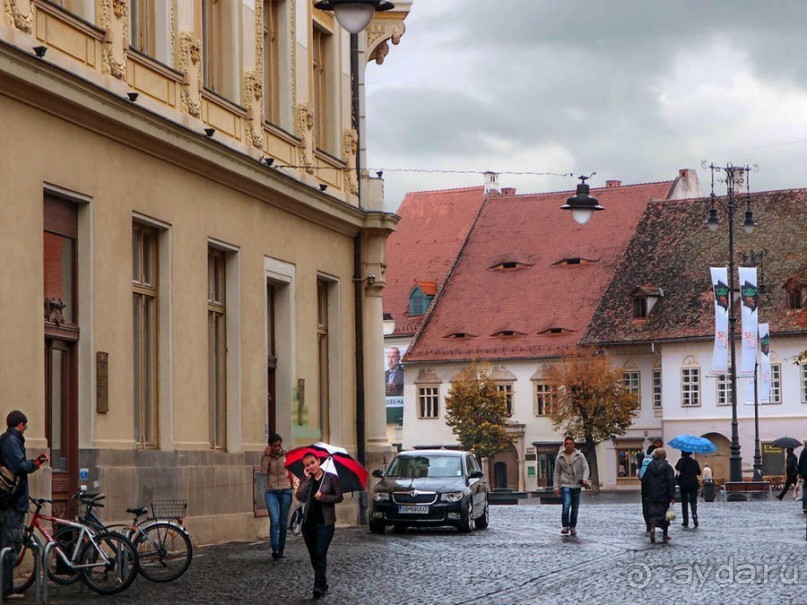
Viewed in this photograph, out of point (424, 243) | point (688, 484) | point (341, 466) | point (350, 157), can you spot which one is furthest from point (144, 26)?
point (424, 243)

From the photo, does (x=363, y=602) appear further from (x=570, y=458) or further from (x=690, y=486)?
(x=690, y=486)

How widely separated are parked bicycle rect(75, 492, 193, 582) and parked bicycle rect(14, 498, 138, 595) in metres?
0.39

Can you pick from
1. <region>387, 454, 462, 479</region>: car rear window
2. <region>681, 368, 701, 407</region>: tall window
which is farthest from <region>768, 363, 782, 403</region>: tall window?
<region>387, 454, 462, 479</region>: car rear window

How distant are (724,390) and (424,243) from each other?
22898mm

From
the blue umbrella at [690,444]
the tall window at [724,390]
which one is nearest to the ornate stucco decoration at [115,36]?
the blue umbrella at [690,444]

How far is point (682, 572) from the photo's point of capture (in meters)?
22.4

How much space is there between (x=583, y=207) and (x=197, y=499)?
12.0 meters

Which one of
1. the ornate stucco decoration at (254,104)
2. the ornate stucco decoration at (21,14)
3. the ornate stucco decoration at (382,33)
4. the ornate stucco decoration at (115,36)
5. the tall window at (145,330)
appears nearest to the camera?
the ornate stucco decoration at (21,14)

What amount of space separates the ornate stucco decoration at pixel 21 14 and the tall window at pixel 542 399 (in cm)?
Result: 7624

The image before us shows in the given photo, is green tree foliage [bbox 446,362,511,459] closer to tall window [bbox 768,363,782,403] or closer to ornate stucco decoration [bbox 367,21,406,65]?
tall window [bbox 768,363,782,403]

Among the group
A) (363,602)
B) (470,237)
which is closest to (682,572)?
(363,602)

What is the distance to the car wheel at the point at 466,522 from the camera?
33406 millimetres

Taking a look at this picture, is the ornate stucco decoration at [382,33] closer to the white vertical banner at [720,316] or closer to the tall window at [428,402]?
the white vertical banner at [720,316]

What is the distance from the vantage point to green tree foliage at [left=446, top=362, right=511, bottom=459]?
95.6 meters
